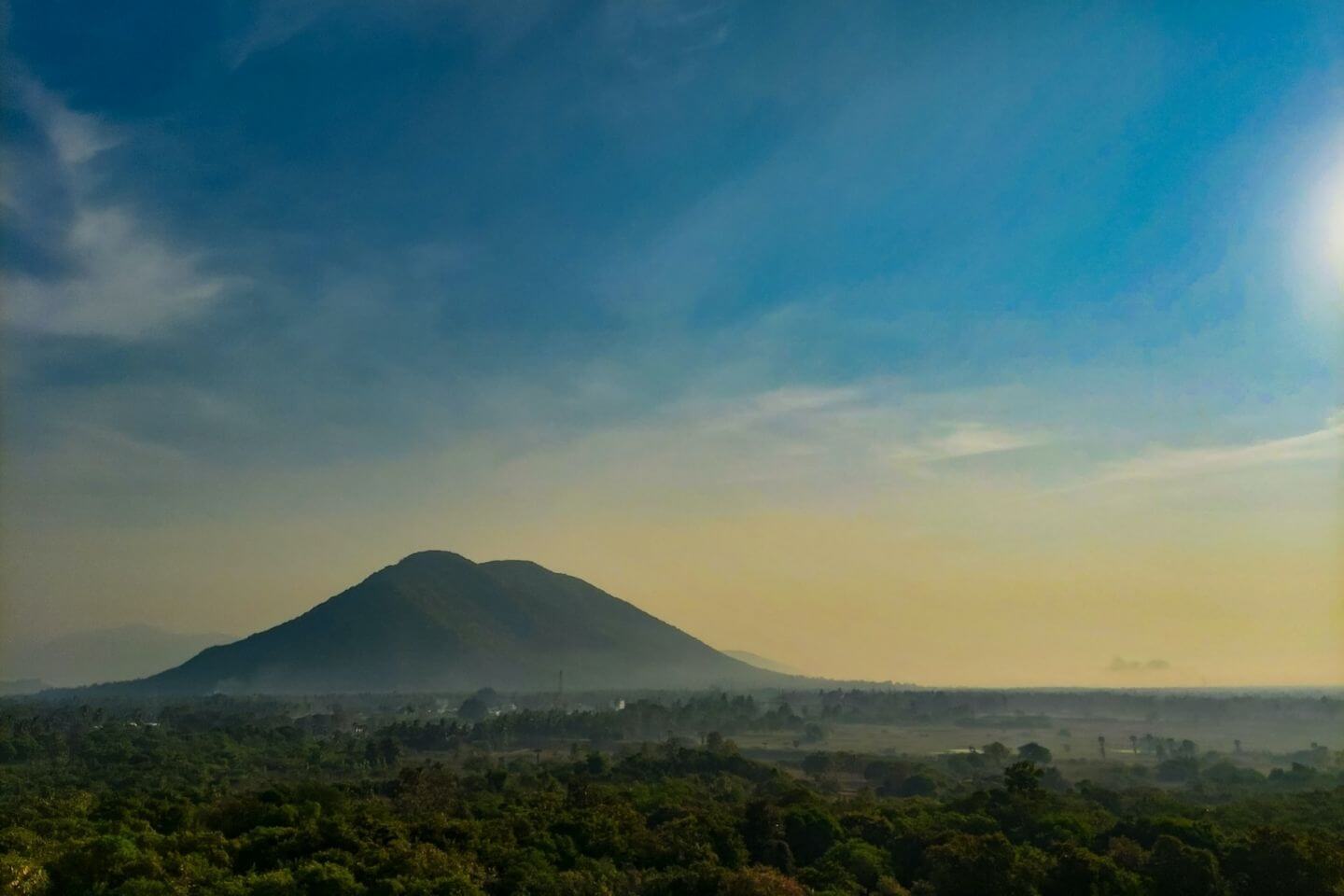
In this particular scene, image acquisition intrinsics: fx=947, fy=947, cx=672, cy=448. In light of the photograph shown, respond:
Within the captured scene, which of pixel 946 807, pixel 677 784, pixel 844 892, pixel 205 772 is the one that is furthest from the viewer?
pixel 205 772

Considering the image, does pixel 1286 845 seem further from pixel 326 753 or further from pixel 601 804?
pixel 326 753

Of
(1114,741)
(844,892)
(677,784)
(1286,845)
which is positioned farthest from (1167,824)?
(1114,741)

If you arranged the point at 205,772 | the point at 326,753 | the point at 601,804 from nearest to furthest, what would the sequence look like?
1. the point at 601,804
2. the point at 205,772
3. the point at 326,753

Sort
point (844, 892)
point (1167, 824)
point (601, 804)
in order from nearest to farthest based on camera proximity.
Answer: point (844, 892)
point (1167, 824)
point (601, 804)

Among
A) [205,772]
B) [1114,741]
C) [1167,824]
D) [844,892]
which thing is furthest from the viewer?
[1114,741]

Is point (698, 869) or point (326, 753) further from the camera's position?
point (326, 753)

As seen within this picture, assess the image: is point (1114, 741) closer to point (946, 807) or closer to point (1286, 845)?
point (946, 807)

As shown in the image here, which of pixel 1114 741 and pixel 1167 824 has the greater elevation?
pixel 1167 824

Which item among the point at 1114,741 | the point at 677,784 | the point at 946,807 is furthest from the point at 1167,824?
the point at 1114,741

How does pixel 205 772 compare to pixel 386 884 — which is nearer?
pixel 386 884
